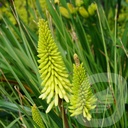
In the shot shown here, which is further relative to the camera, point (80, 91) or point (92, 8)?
point (92, 8)

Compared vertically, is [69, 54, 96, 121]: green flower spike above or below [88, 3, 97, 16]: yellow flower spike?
above

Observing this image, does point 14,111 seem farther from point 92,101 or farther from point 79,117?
point 92,101

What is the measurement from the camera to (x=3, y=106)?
185 cm

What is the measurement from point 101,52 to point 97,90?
1.98 ft

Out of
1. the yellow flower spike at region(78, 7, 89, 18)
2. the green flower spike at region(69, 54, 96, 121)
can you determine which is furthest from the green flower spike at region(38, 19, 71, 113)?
the yellow flower spike at region(78, 7, 89, 18)

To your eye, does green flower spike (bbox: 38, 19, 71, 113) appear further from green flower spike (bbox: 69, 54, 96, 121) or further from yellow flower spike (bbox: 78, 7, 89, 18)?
yellow flower spike (bbox: 78, 7, 89, 18)

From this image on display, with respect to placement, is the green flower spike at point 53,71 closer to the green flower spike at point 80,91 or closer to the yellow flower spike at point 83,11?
the green flower spike at point 80,91

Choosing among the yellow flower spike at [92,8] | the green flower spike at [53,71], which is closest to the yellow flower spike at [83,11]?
the yellow flower spike at [92,8]

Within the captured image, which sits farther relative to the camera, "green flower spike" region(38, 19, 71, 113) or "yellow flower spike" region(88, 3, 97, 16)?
"yellow flower spike" region(88, 3, 97, 16)

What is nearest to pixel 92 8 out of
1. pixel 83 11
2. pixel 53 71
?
pixel 83 11

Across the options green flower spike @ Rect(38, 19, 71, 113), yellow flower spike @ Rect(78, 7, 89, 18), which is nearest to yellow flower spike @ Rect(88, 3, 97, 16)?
yellow flower spike @ Rect(78, 7, 89, 18)

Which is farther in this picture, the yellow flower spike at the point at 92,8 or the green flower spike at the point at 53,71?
the yellow flower spike at the point at 92,8

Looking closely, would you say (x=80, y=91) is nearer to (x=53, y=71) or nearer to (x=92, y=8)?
(x=53, y=71)

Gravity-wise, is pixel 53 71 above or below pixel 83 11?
above
